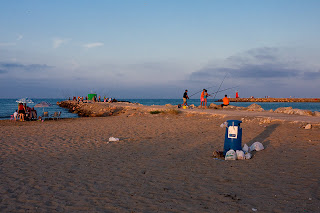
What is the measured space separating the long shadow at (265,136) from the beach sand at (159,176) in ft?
0.21

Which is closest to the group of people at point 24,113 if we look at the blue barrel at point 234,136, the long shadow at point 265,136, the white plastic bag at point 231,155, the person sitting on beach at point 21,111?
the person sitting on beach at point 21,111

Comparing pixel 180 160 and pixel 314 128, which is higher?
pixel 314 128

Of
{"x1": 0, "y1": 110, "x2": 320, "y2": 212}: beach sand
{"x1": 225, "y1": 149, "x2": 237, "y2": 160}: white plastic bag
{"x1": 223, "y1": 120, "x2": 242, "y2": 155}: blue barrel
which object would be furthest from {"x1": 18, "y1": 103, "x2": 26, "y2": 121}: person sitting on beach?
{"x1": 225, "y1": 149, "x2": 237, "y2": 160}: white plastic bag

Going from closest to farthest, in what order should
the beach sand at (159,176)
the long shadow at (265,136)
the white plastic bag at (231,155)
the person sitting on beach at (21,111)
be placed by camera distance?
the beach sand at (159,176)
the white plastic bag at (231,155)
the long shadow at (265,136)
the person sitting on beach at (21,111)

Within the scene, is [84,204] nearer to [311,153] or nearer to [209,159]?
[209,159]

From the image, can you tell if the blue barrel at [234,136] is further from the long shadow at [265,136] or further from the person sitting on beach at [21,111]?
the person sitting on beach at [21,111]

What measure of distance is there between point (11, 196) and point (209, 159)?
484cm

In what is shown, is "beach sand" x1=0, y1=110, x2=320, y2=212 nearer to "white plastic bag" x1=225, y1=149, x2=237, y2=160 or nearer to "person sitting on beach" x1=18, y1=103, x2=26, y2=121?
"white plastic bag" x1=225, y1=149, x2=237, y2=160

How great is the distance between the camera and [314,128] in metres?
10.6

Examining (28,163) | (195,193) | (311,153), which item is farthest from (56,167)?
(311,153)

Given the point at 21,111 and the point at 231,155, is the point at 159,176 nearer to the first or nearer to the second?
the point at 231,155

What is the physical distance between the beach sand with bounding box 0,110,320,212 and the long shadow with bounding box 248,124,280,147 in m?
0.06

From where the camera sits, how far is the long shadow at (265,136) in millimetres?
9073

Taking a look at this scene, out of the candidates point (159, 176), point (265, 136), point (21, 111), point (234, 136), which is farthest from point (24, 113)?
point (234, 136)
